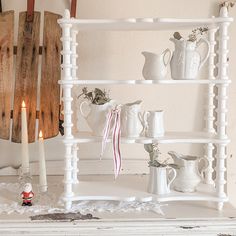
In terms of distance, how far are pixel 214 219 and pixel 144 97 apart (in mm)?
640

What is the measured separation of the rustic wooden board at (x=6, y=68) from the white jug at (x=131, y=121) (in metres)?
0.52

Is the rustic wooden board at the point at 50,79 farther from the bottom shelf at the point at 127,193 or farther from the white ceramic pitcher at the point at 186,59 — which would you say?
the white ceramic pitcher at the point at 186,59

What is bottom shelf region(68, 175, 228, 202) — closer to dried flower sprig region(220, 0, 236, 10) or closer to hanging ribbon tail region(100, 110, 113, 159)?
hanging ribbon tail region(100, 110, 113, 159)

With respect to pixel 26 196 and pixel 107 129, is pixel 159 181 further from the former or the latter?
pixel 26 196

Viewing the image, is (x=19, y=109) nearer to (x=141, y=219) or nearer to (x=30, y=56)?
(x=30, y=56)

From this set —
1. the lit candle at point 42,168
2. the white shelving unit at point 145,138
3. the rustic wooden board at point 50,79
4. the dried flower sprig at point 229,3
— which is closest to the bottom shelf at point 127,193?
the white shelving unit at point 145,138

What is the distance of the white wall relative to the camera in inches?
59.8

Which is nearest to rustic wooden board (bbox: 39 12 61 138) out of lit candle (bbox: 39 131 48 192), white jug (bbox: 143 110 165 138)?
lit candle (bbox: 39 131 48 192)

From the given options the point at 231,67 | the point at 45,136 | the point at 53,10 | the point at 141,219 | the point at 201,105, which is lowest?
the point at 141,219

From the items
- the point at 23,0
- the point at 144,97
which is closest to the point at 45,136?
the point at 144,97

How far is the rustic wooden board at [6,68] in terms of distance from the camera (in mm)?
1433

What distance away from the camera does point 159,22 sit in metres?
1.04

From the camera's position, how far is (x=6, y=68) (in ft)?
4.72

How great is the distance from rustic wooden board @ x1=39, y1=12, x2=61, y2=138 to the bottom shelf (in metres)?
0.31
